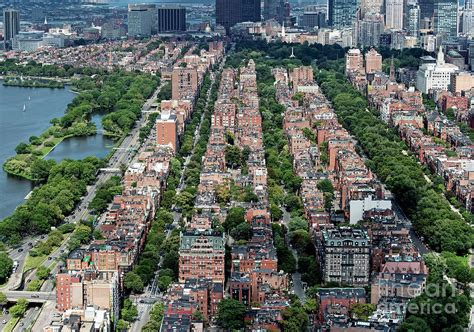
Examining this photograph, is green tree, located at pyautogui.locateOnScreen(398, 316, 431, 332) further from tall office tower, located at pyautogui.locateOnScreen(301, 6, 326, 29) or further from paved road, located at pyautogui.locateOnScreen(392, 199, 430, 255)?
tall office tower, located at pyautogui.locateOnScreen(301, 6, 326, 29)

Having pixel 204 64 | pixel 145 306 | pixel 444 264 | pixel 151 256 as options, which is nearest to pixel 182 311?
pixel 145 306

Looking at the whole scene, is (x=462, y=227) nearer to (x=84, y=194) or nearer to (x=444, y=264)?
(x=444, y=264)

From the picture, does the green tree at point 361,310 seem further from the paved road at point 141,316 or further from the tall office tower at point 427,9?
the tall office tower at point 427,9

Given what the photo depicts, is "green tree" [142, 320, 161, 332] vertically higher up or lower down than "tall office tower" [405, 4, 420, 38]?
Result: lower down

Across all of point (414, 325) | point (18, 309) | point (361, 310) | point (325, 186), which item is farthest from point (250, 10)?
point (414, 325)

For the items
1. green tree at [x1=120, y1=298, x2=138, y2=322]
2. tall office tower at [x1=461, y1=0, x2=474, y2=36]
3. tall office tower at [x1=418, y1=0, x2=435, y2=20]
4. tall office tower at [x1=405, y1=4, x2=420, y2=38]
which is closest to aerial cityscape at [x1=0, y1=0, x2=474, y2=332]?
green tree at [x1=120, y1=298, x2=138, y2=322]

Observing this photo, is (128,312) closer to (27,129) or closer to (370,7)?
(27,129)
